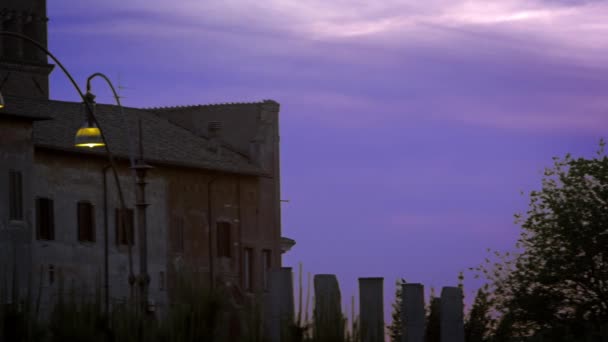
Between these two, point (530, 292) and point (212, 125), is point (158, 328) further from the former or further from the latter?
point (212, 125)

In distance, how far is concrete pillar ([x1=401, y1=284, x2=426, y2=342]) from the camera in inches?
723

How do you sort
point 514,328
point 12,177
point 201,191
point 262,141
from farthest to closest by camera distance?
1. point 262,141
2. point 201,191
3. point 514,328
4. point 12,177

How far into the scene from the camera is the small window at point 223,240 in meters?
52.8

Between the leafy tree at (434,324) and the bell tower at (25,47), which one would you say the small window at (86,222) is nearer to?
the leafy tree at (434,324)

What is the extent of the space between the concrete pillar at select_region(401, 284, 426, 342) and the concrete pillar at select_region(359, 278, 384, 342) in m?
0.38

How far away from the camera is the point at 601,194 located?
2088 inches

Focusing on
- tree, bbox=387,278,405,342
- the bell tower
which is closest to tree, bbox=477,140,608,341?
tree, bbox=387,278,405,342

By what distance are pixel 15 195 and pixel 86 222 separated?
512 centimetres

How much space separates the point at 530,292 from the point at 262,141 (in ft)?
40.7

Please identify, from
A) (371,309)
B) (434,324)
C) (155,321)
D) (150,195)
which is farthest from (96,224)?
(371,309)

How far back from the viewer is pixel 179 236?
50562 millimetres

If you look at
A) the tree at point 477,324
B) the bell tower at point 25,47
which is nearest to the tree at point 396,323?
the tree at point 477,324

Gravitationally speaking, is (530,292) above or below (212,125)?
below

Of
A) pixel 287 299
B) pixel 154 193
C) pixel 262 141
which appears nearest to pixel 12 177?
pixel 154 193
